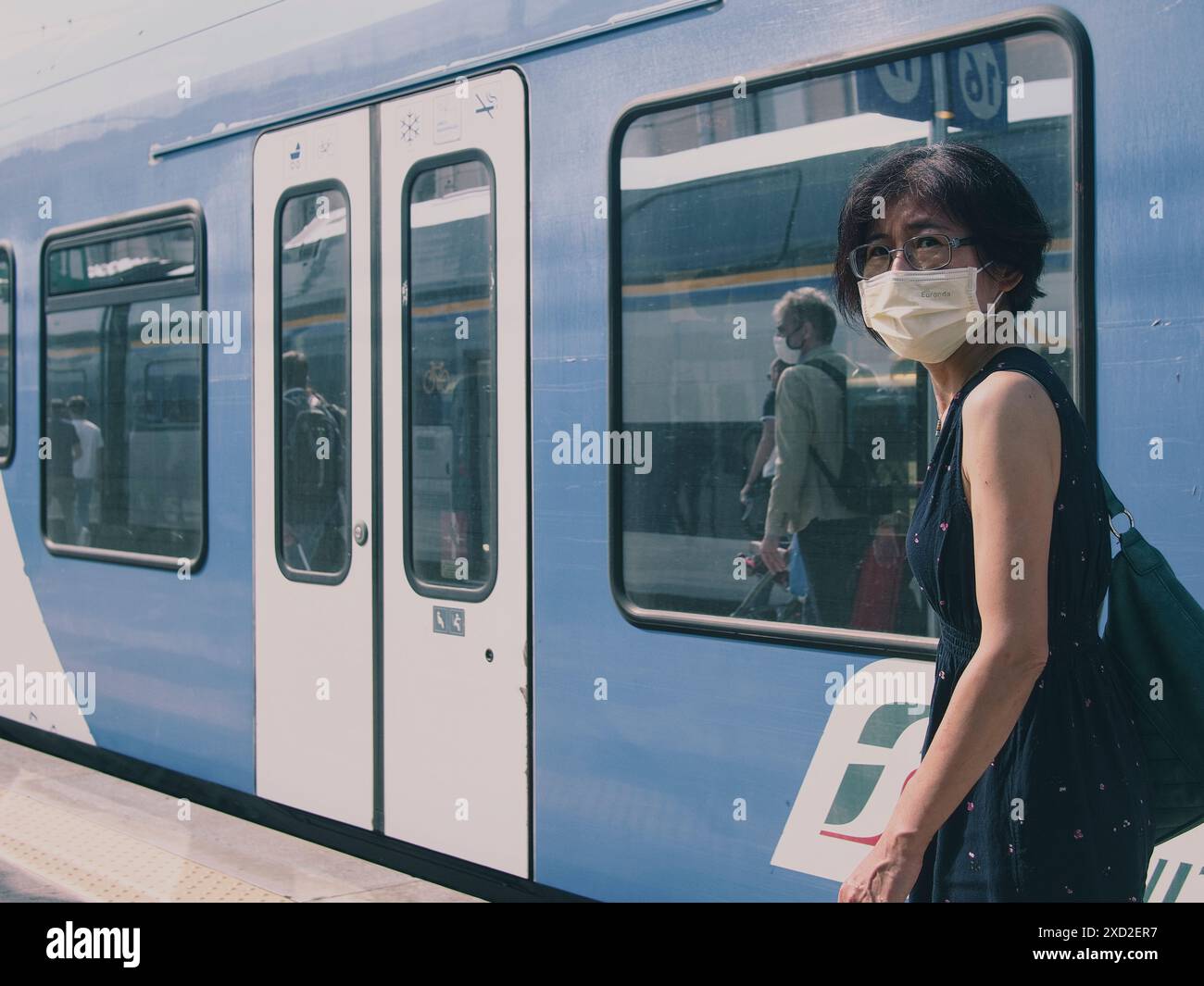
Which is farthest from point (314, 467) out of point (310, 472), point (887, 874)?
point (887, 874)

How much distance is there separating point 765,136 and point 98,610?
3682 mm

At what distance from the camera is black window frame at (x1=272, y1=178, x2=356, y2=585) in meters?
4.60

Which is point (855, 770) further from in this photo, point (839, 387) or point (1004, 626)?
point (1004, 626)

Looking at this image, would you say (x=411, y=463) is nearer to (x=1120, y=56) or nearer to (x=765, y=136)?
(x=765, y=136)

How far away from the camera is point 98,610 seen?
5.84 metres

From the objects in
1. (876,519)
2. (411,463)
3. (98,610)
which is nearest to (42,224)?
(98,610)

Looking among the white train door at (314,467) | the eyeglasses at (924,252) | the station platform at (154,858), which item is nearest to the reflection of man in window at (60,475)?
the station platform at (154,858)

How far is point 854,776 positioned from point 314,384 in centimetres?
237

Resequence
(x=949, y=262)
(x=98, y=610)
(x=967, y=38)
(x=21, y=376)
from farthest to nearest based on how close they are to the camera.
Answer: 1. (x=21, y=376)
2. (x=98, y=610)
3. (x=967, y=38)
4. (x=949, y=262)

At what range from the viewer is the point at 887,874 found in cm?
201

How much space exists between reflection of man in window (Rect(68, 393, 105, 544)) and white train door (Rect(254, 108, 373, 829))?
1.26m

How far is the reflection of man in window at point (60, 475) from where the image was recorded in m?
6.03

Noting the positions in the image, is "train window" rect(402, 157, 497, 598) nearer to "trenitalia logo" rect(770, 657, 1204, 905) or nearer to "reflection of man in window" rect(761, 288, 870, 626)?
"reflection of man in window" rect(761, 288, 870, 626)

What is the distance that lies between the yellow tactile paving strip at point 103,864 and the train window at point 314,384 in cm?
101
